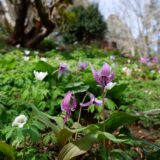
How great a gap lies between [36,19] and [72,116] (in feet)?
22.9

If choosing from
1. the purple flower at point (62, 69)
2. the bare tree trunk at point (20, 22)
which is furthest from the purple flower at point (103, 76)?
the bare tree trunk at point (20, 22)

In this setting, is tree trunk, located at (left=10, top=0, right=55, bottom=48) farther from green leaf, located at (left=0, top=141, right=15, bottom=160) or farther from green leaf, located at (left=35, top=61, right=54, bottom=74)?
green leaf, located at (left=0, top=141, right=15, bottom=160)

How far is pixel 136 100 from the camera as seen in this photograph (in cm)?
359

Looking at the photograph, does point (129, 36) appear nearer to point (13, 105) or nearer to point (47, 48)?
point (47, 48)

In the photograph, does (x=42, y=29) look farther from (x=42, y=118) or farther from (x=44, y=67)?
(x=42, y=118)

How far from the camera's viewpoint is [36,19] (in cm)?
965

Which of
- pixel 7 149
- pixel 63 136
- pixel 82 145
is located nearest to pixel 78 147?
pixel 82 145

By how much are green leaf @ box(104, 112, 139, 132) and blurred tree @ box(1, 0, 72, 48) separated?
689 cm

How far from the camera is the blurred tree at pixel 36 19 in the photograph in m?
9.02

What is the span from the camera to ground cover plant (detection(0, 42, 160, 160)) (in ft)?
6.74

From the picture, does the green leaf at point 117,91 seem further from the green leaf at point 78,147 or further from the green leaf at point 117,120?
Answer: the green leaf at point 78,147

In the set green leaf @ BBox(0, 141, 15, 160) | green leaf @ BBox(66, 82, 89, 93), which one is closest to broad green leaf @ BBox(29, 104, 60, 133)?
green leaf @ BBox(0, 141, 15, 160)

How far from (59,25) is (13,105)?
26.3ft

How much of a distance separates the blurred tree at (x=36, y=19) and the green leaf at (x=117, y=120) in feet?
22.6
